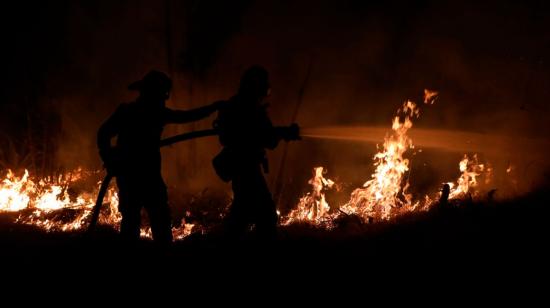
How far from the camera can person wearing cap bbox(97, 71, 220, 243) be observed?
4.12 metres

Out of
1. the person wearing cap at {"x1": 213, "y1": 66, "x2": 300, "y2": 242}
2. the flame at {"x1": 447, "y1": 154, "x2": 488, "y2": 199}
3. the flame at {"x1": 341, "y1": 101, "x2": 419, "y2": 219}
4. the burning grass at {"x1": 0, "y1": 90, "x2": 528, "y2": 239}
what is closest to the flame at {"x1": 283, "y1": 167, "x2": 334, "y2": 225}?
the burning grass at {"x1": 0, "y1": 90, "x2": 528, "y2": 239}

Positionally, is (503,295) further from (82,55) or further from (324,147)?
(82,55)

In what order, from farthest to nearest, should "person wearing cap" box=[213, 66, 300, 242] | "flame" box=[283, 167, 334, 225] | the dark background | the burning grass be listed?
1. the dark background
2. "flame" box=[283, 167, 334, 225]
3. the burning grass
4. "person wearing cap" box=[213, 66, 300, 242]

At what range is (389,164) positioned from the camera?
6.86 m

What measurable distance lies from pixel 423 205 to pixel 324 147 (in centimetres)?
397

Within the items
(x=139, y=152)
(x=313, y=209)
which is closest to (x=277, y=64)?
(x=313, y=209)

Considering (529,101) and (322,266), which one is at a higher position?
(529,101)

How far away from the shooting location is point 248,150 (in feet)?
13.1

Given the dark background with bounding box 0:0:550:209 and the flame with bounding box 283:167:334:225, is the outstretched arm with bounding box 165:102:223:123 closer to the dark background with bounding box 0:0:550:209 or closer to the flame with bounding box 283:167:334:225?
the flame with bounding box 283:167:334:225

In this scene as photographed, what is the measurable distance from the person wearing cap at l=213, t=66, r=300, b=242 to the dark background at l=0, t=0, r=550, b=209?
522 cm

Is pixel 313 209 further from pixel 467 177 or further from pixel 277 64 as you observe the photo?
pixel 277 64

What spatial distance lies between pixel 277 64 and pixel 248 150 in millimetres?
6642

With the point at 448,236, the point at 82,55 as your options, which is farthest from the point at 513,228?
the point at 82,55

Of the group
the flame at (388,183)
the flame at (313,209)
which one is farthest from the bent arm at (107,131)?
the flame at (388,183)
